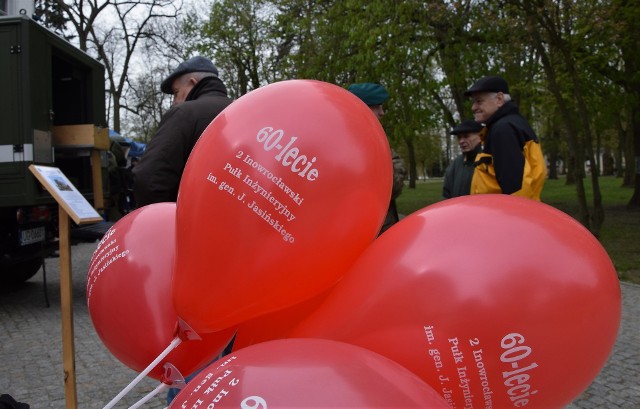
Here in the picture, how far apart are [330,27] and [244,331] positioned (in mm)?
11314

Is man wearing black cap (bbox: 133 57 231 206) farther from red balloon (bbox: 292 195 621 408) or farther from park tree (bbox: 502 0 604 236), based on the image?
park tree (bbox: 502 0 604 236)

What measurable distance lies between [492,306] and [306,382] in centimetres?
47

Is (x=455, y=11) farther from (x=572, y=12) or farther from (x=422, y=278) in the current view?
(x=422, y=278)

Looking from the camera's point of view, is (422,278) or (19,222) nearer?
(422,278)

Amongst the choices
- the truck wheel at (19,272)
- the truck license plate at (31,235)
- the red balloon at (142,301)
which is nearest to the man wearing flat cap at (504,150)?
the red balloon at (142,301)

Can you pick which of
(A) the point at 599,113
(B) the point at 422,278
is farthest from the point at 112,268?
(A) the point at 599,113

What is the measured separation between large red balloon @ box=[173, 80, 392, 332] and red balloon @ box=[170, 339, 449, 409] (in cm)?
23

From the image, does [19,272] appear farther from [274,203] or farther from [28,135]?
[274,203]

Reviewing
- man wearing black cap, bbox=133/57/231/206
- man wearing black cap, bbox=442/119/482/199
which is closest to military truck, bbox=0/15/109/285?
man wearing black cap, bbox=133/57/231/206

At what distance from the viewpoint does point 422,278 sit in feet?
4.61

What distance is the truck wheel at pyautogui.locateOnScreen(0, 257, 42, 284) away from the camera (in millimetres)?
7461

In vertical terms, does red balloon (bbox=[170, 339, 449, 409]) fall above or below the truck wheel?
above

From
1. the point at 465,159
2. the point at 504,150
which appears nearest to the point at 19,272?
the point at 465,159

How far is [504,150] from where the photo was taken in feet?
10.0
